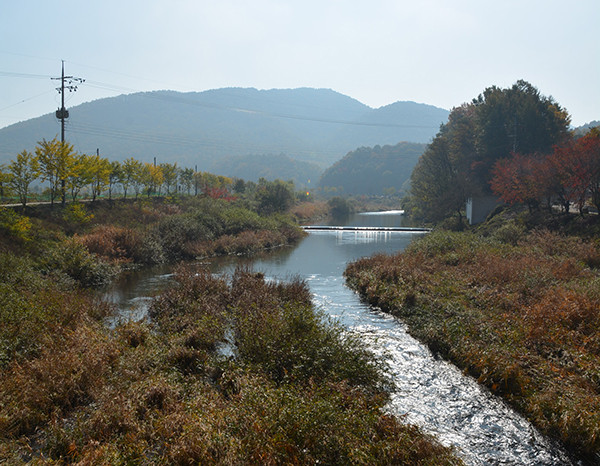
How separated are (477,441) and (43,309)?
1245cm

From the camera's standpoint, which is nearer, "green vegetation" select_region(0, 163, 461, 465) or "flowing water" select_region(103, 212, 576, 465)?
"green vegetation" select_region(0, 163, 461, 465)

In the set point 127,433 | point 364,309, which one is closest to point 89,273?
point 364,309

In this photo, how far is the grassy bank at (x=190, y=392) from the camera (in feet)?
21.5

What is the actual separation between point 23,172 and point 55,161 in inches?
107

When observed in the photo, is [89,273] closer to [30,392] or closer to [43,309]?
[43,309]

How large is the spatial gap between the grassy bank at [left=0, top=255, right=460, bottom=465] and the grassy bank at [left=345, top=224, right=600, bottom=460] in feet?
9.99

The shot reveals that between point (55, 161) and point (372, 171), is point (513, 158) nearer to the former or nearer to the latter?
point (55, 161)

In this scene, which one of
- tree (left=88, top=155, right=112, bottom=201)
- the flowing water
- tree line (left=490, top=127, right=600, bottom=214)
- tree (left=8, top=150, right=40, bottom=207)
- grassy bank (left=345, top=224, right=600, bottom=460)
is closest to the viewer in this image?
the flowing water

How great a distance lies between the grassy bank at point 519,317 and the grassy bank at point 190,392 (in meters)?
3.04

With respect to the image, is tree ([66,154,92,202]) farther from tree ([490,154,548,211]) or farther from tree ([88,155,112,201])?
tree ([490,154,548,211])

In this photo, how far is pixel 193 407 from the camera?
7.77 m

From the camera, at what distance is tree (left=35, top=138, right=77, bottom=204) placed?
2986cm

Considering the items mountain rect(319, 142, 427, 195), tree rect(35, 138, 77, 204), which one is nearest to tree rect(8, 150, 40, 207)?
tree rect(35, 138, 77, 204)

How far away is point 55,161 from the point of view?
30.5m
